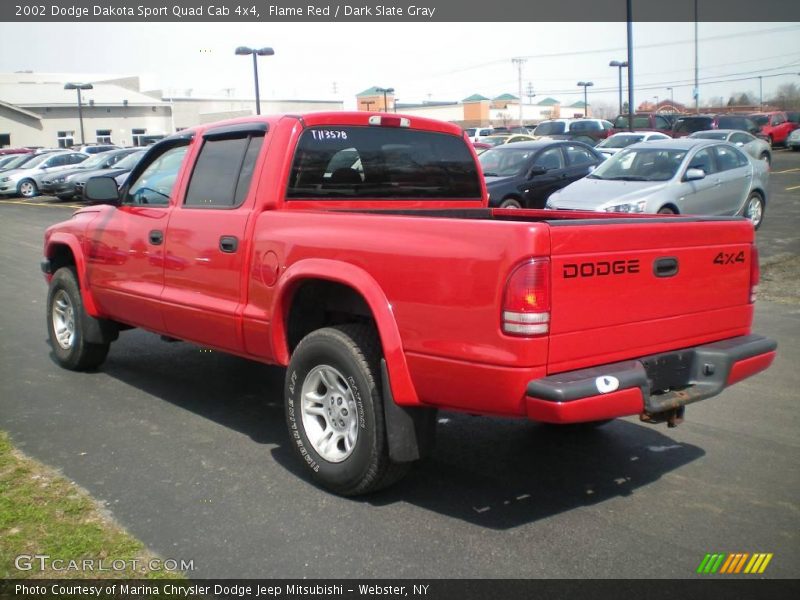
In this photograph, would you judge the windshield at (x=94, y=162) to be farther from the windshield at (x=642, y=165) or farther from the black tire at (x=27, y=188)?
the windshield at (x=642, y=165)

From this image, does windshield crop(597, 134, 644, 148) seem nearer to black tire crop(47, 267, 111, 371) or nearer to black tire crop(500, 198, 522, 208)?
black tire crop(500, 198, 522, 208)

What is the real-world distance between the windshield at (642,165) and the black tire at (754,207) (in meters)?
1.74

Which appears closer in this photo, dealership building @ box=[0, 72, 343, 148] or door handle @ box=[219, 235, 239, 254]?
door handle @ box=[219, 235, 239, 254]

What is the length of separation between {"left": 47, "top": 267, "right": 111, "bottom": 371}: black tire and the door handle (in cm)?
222

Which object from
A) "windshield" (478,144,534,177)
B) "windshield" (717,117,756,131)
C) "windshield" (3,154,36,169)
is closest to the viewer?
"windshield" (478,144,534,177)

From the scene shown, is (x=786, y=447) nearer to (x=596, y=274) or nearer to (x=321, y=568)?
(x=596, y=274)

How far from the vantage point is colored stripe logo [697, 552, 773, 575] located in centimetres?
358

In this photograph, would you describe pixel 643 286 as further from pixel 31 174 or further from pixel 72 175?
pixel 31 174

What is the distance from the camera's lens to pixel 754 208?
1459 centimetres

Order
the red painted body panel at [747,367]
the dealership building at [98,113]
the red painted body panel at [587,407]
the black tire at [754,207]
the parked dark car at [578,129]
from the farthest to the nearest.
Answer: the dealership building at [98,113]
the parked dark car at [578,129]
the black tire at [754,207]
the red painted body panel at [747,367]
the red painted body panel at [587,407]

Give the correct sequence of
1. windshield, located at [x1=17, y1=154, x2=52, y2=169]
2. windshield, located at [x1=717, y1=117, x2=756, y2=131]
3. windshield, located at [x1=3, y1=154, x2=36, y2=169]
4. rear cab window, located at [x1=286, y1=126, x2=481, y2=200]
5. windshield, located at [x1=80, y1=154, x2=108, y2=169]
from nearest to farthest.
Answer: rear cab window, located at [x1=286, y1=126, x2=481, y2=200], windshield, located at [x1=80, y1=154, x2=108, y2=169], windshield, located at [x1=17, y1=154, x2=52, y2=169], windshield, located at [x1=717, y1=117, x2=756, y2=131], windshield, located at [x1=3, y1=154, x2=36, y2=169]

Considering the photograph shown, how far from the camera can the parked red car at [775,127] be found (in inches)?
1594

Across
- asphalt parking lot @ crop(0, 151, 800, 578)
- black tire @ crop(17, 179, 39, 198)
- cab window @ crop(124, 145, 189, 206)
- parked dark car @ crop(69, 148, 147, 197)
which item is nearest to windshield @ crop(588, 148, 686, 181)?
asphalt parking lot @ crop(0, 151, 800, 578)

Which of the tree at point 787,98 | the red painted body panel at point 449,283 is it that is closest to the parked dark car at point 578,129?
the red painted body panel at point 449,283
